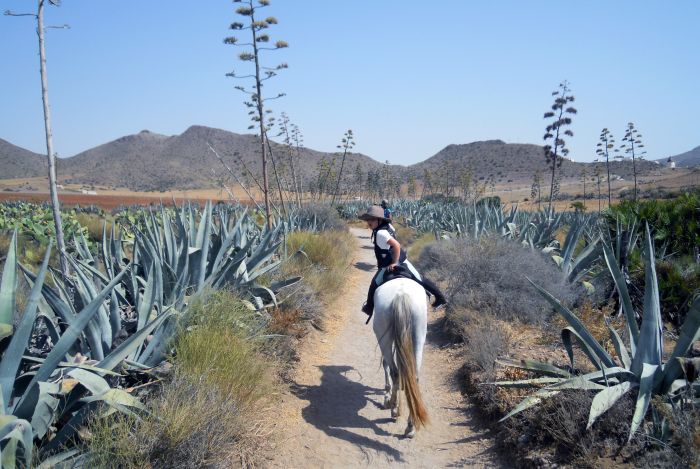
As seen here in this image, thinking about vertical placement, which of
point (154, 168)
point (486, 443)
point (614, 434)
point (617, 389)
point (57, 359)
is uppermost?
point (154, 168)

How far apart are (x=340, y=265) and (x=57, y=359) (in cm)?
865

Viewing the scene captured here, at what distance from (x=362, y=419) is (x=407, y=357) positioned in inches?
41.0

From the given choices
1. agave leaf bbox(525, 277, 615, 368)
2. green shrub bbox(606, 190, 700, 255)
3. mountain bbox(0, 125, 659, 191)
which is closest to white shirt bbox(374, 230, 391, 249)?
agave leaf bbox(525, 277, 615, 368)

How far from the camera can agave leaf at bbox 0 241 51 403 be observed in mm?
2586

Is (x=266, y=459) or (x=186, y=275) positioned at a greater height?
(x=186, y=275)

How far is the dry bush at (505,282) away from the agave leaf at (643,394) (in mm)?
2584

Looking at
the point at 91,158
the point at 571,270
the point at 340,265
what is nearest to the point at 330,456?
the point at 571,270

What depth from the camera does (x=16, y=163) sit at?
87.2 metres

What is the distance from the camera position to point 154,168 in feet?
336

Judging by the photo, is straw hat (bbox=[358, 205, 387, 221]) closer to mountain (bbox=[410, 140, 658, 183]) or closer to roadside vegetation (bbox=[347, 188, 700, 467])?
roadside vegetation (bbox=[347, 188, 700, 467])

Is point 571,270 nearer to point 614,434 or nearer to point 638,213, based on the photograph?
point 638,213

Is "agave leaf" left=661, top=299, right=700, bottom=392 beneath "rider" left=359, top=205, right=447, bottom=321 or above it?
beneath

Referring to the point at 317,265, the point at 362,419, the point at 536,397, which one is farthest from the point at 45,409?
the point at 317,265

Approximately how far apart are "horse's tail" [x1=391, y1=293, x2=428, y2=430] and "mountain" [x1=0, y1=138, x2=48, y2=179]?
315 feet
